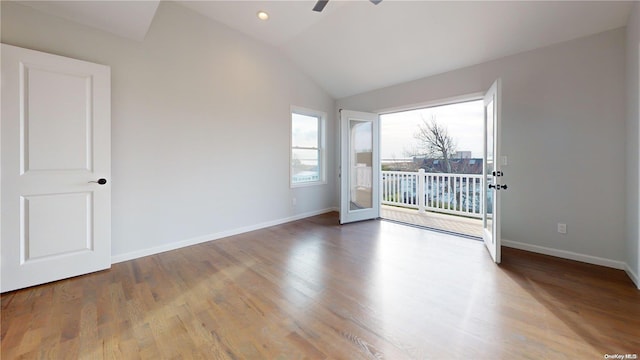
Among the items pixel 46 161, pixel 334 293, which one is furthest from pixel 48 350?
pixel 334 293

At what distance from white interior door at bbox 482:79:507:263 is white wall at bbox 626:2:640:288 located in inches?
40.0

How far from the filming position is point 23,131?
2238mm

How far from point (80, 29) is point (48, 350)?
2.93m

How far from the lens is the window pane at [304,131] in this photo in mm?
4898

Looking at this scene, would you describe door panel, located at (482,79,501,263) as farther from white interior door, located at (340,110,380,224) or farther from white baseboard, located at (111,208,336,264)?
white baseboard, located at (111,208,336,264)

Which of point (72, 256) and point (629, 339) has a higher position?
point (72, 256)

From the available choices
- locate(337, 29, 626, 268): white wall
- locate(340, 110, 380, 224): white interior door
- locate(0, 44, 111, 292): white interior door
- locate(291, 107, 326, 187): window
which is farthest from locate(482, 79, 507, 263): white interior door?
locate(0, 44, 111, 292): white interior door

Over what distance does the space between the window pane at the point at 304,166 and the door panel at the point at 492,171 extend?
3072 mm

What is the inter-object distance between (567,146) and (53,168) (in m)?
5.43

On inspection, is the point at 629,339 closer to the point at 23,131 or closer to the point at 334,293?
the point at 334,293

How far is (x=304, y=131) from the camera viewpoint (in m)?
5.10

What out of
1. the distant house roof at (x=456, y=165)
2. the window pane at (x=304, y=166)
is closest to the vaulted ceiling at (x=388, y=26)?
the window pane at (x=304, y=166)

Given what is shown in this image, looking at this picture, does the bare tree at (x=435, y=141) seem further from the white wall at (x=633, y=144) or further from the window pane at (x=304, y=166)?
the white wall at (x=633, y=144)

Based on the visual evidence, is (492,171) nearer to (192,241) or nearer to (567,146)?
(567,146)
